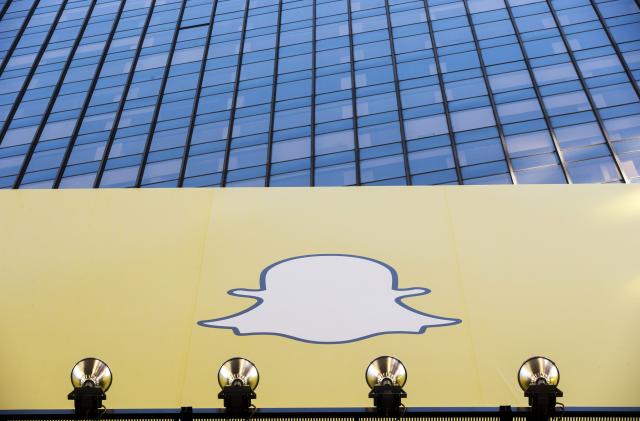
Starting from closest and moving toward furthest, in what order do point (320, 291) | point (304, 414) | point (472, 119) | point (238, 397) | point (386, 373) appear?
point (238, 397)
point (386, 373)
point (304, 414)
point (320, 291)
point (472, 119)

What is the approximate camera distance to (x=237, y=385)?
30.4 ft

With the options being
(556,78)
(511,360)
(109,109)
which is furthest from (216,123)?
(511,360)

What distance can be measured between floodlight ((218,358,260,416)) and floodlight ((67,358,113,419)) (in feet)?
4.87

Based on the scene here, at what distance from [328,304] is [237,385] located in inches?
151

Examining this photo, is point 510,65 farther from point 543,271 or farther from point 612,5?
point 543,271

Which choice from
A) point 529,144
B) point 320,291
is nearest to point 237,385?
point 320,291

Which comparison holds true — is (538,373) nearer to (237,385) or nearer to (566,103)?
(237,385)

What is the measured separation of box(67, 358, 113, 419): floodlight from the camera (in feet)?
30.5

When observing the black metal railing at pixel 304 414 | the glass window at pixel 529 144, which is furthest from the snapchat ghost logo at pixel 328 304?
the glass window at pixel 529 144

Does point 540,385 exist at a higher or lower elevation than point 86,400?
higher

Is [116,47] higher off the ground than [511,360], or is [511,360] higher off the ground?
[116,47]

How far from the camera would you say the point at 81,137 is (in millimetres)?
24391

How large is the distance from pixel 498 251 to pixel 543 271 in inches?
33.6

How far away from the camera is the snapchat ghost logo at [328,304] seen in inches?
490
